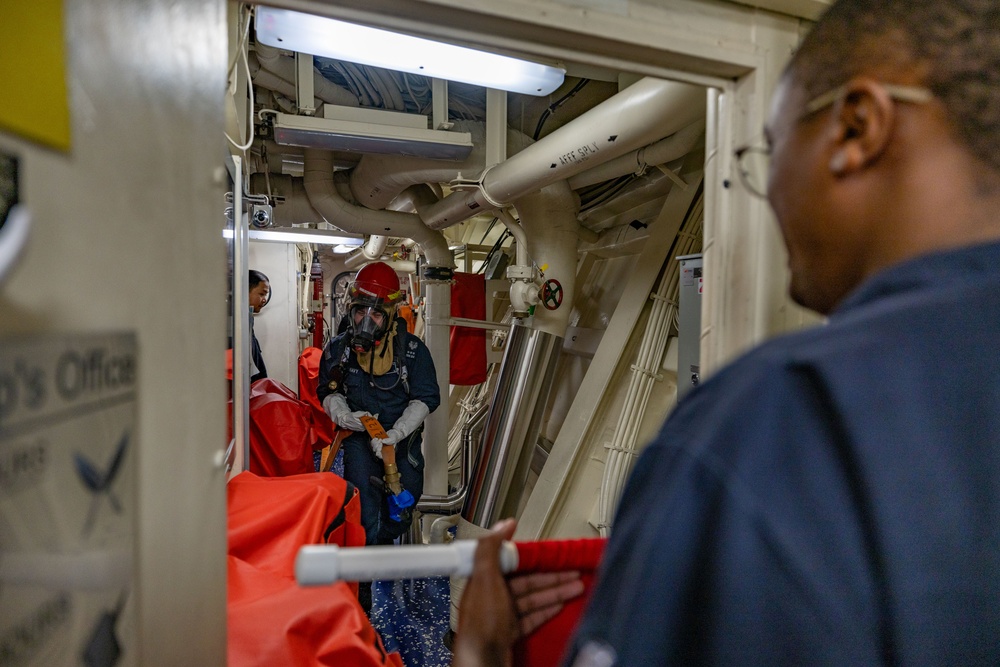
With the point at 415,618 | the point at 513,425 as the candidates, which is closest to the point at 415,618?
the point at 415,618

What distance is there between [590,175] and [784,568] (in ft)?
10.2

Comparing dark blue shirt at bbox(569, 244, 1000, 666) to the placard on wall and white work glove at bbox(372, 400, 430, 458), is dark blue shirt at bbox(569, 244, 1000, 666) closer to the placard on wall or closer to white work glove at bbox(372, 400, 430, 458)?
the placard on wall

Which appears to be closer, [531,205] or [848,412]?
[848,412]

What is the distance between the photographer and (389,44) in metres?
1.51

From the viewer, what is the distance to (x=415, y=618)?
120 inches

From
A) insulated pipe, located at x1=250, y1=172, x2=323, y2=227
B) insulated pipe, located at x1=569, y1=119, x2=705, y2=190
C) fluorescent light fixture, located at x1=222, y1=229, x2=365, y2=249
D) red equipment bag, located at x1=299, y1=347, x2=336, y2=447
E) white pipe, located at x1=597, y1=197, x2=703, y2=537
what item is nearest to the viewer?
insulated pipe, located at x1=569, y1=119, x2=705, y2=190

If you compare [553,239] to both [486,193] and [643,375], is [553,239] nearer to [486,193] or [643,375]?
[486,193]

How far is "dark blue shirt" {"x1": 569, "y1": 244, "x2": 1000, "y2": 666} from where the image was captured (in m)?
0.39

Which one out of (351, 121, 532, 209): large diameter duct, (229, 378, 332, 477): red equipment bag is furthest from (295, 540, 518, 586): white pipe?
(351, 121, 532, 209): large diameter duct

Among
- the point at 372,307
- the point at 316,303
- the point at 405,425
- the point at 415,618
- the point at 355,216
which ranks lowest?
the point at 415,618

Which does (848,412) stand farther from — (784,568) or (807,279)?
(807,279)

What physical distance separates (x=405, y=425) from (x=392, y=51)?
2211 millimetres

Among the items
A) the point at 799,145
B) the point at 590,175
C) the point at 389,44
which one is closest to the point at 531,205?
the point at 590,175

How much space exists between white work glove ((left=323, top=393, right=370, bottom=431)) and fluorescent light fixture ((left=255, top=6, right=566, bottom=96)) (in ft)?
7.01
